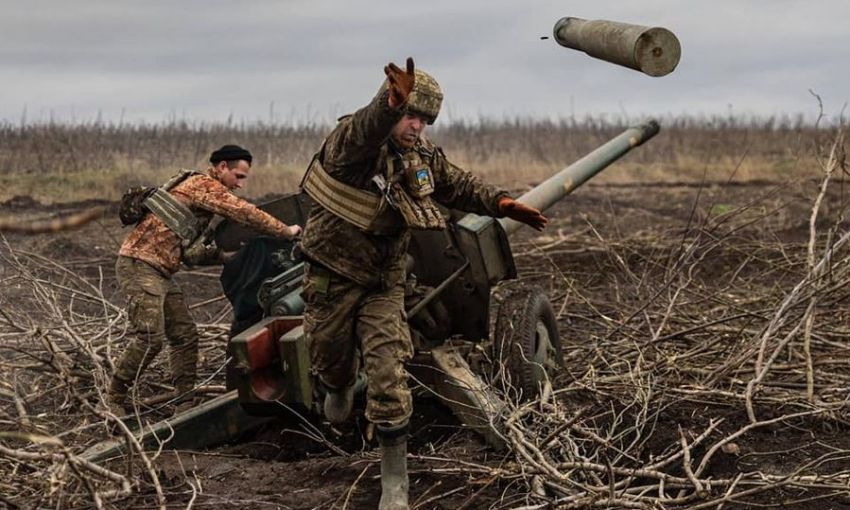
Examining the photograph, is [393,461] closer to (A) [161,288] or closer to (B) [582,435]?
(B) [582,435]

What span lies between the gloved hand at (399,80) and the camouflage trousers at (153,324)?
2.51m

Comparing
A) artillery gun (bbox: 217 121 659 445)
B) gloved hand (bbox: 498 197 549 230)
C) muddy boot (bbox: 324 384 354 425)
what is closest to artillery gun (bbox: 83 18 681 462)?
artillery gun (bbox: 217 121 659 445)

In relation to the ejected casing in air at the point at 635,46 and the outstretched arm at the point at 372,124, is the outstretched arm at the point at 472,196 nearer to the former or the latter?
the outstretched arm at the point at 372,124

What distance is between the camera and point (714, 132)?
3381 centimetres

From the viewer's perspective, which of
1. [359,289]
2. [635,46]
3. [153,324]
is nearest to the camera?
Answer: [635,46]

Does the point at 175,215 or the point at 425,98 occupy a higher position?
the point at 425,98

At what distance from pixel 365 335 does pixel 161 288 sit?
7.02 ft

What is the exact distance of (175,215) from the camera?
6.42 metres

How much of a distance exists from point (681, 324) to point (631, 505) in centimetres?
397

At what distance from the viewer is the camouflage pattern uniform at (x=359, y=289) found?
468 centimetres

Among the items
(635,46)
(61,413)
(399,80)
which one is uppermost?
(635,46)

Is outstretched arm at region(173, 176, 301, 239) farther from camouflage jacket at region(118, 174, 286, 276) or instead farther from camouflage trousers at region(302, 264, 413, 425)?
camouflage trousers at region(302, 264, 413, 425)

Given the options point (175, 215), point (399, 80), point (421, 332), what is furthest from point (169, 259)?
point (399, 80)

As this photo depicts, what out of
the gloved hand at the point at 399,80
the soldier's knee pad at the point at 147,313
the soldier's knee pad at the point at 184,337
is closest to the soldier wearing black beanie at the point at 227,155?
the soldier's knee pad at the point at 147,313
